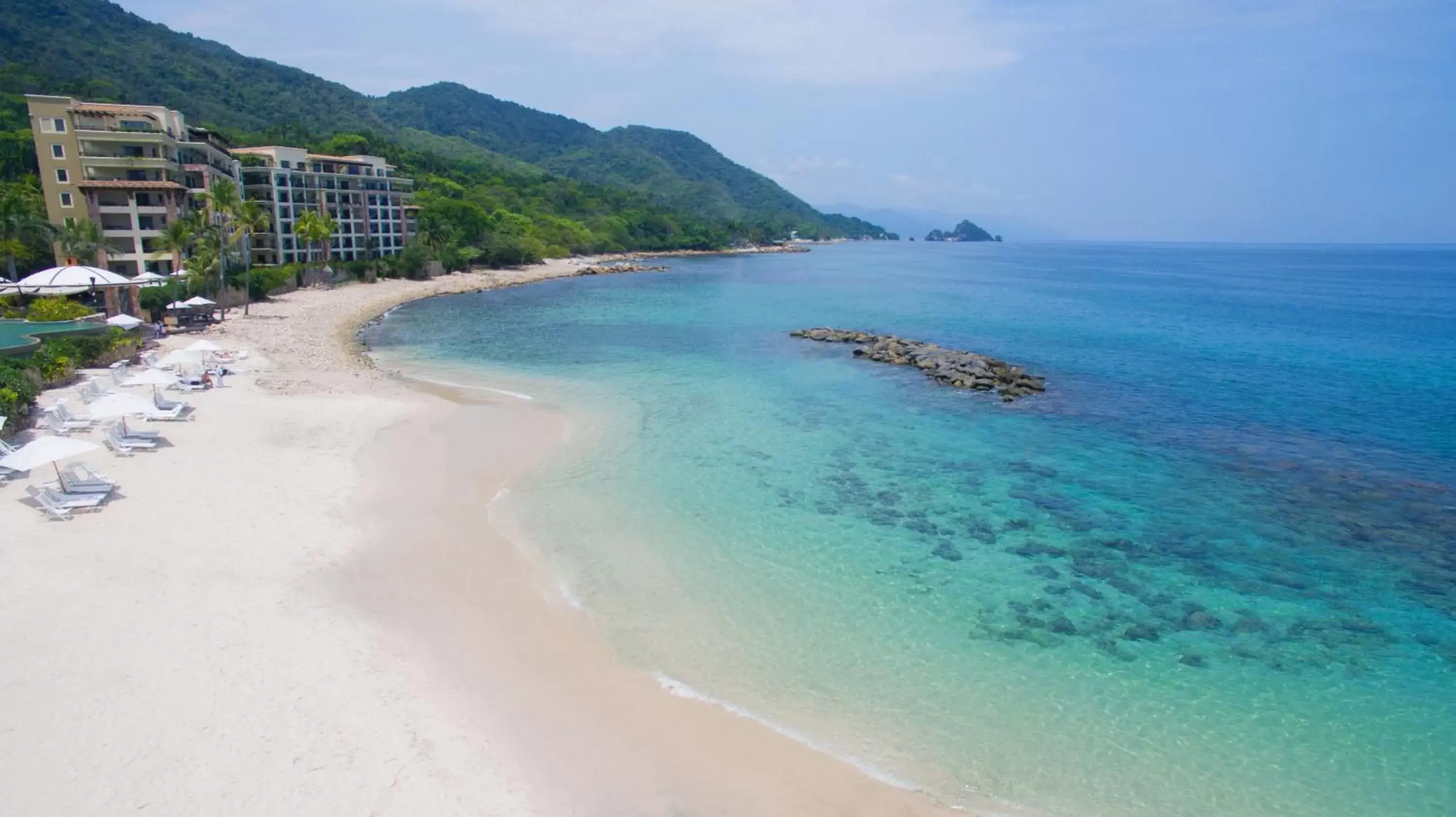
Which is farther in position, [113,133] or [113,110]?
[113,110]

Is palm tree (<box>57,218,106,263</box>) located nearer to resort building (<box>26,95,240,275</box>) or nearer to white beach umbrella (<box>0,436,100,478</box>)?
resort building (<box>26,95,240,275</box>)

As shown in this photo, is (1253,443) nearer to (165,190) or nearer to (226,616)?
(226,616)

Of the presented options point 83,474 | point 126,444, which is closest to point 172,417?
point 126,444

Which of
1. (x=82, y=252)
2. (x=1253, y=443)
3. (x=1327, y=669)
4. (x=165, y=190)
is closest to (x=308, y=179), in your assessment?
(x=165, y=190)

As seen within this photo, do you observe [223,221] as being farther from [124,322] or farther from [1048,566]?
[1048,566]

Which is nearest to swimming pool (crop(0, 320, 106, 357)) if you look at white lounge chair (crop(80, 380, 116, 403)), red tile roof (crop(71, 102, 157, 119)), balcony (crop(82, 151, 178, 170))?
white lounge chair (crop(80, 380, 116, 403))
